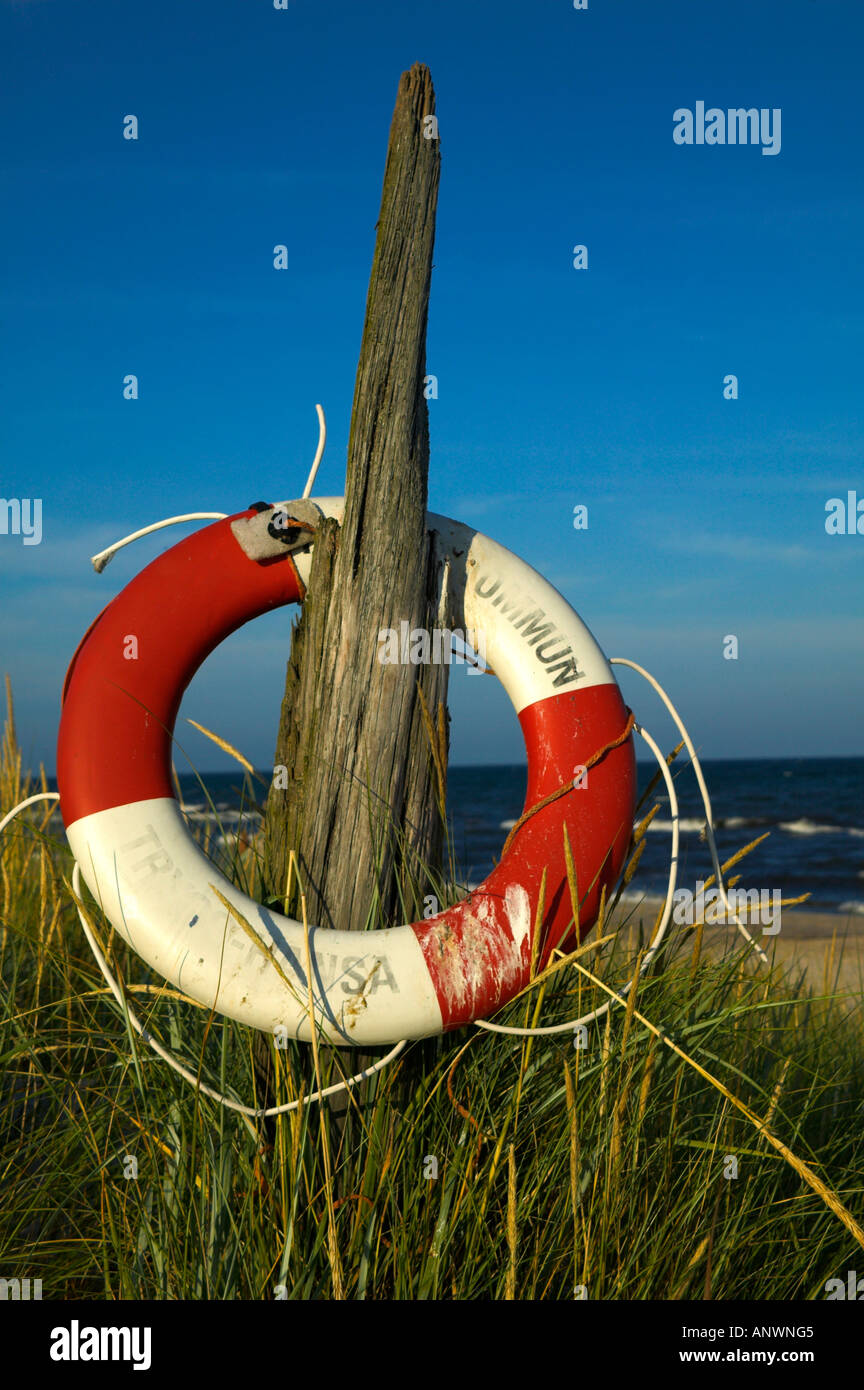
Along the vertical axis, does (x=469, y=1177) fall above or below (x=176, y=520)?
below

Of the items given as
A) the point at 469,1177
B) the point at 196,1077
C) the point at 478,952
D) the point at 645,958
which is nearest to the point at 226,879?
the point at 196,1077

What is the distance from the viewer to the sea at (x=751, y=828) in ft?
17.3

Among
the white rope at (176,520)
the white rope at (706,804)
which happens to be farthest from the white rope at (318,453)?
the white rope at (706,804)

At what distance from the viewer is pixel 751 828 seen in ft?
65.2

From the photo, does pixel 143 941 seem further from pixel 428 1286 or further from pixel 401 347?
pixel 401 347

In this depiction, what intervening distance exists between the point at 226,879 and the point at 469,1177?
26.5 inches

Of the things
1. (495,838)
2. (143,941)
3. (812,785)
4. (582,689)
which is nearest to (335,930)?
(143,941)

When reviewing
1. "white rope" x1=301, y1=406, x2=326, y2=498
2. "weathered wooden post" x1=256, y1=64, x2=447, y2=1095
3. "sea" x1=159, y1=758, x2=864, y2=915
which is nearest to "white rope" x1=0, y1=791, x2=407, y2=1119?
"weathered wooden post" x1=256, y1=64, x2=447, y2=1095

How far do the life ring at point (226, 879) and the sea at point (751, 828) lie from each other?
0.58ft

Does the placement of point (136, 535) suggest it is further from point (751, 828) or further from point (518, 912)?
point (751, 828)

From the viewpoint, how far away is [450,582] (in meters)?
1.84

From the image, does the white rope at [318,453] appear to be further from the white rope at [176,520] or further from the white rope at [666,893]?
the white rope at [666,893]

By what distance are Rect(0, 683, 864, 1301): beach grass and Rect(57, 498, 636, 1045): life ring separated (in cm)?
11
